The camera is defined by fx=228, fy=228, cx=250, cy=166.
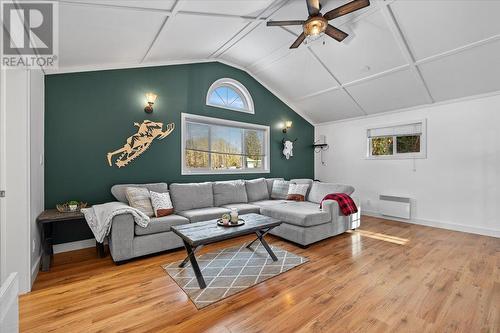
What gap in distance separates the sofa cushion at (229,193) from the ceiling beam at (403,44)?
3.53 metres

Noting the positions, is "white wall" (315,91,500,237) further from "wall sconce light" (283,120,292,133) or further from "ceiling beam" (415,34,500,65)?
"wall sconce light" (283,120,292,133)

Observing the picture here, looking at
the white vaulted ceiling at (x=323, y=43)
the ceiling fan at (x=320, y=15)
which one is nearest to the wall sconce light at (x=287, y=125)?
the white vaulted ceiling at (x=323, y=43)

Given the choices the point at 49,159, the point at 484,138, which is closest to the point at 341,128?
the point at 484,138

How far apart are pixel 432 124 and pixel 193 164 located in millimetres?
4875

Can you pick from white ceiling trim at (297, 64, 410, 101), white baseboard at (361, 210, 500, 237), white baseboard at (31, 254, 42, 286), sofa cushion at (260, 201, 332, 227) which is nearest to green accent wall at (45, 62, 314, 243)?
white baseboard at (31, 254, 42, 286)

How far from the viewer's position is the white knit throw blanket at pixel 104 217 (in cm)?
275

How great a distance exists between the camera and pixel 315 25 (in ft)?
8.66

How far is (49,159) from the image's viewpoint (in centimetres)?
311

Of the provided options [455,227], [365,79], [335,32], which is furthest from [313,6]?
[455,227]

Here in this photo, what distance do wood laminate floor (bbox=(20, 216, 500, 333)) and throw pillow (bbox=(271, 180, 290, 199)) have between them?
1836mm

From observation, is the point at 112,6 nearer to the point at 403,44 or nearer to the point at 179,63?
the point at 179,63

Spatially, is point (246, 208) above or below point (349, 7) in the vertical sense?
below

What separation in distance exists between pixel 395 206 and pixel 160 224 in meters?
4.74

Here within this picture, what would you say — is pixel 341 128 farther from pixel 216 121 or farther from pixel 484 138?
pixel 216 121
